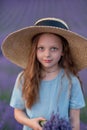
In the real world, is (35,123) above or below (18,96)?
below

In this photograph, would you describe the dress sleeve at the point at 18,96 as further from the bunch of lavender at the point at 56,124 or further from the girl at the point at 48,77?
the bunch of lavender at the point at 56,124

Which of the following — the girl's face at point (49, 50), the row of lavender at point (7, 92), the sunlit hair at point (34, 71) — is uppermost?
the girl's face at point (49, 50)

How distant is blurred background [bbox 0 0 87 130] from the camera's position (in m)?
2.89

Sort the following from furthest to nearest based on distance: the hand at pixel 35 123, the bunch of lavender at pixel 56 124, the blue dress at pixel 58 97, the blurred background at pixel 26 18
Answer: the blurred background at pixel 26 18 < the blue dress at pixel 58 97 < the hand at pixel 35 123 < the bunch of lavender at pixel 56 124

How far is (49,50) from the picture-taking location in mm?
2148

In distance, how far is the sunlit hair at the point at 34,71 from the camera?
220 cm

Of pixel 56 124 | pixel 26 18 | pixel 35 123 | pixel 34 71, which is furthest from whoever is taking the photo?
pixel 26 18

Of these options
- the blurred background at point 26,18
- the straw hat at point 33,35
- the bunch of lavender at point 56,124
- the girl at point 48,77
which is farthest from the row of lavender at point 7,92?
the bunch of lavender at point 56,124

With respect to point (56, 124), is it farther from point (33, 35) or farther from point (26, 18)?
point (26, 18)

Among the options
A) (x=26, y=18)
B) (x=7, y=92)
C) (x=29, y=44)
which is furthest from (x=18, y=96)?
(x=26, y=18)

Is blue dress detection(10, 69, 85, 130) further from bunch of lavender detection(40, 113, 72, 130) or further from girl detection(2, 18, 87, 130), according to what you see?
bunch of lavender detection(40, 113, 72, 130)

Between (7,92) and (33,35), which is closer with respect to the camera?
(33,35)

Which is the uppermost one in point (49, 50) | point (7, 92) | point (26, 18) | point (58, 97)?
point (26, 18)

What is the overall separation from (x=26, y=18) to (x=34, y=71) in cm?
79
